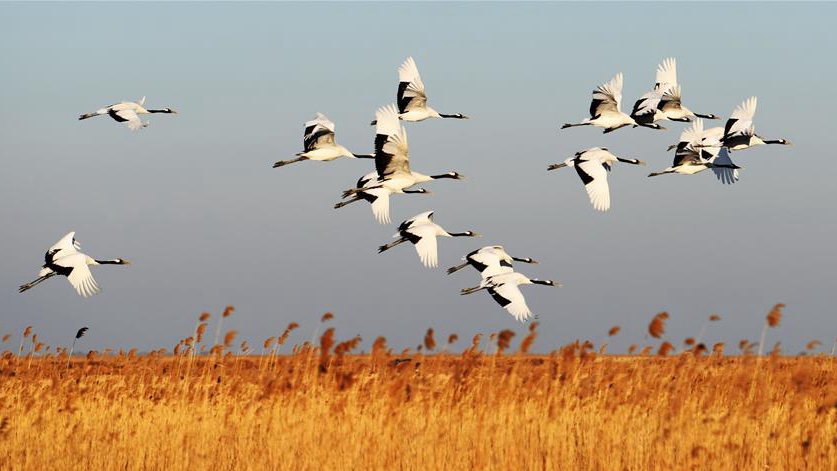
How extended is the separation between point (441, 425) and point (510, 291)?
4.45m

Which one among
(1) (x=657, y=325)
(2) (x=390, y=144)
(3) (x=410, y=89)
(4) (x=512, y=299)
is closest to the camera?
(1) (x=657, y=325)

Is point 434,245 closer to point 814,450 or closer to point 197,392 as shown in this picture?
point 197,392

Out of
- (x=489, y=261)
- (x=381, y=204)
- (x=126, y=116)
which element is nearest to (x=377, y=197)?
(x=381, y=204)

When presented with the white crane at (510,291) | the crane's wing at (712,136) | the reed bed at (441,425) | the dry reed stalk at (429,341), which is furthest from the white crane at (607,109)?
the dry reed stalk at (429,341)

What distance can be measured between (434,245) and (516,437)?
808cm

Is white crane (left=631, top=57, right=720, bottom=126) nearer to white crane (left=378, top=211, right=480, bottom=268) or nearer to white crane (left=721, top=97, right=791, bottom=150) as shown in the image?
white crane (left=721, top=97, right=791, bottom=150)

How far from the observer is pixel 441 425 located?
11375 mm

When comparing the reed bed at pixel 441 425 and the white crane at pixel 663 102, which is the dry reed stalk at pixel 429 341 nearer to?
the reed bed at pixel 441 425

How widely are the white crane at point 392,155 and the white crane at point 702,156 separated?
7.06 m

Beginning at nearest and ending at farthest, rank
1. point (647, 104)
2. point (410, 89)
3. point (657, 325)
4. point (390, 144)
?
point (657, 325) → point (390, 144) → point (410, 89) → point (647, 104)

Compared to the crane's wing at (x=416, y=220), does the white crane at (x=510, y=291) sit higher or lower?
lower

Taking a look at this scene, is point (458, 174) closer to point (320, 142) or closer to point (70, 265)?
point (320, 142)

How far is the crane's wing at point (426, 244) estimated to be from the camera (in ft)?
60.8

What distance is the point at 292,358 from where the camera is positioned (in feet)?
42.9
